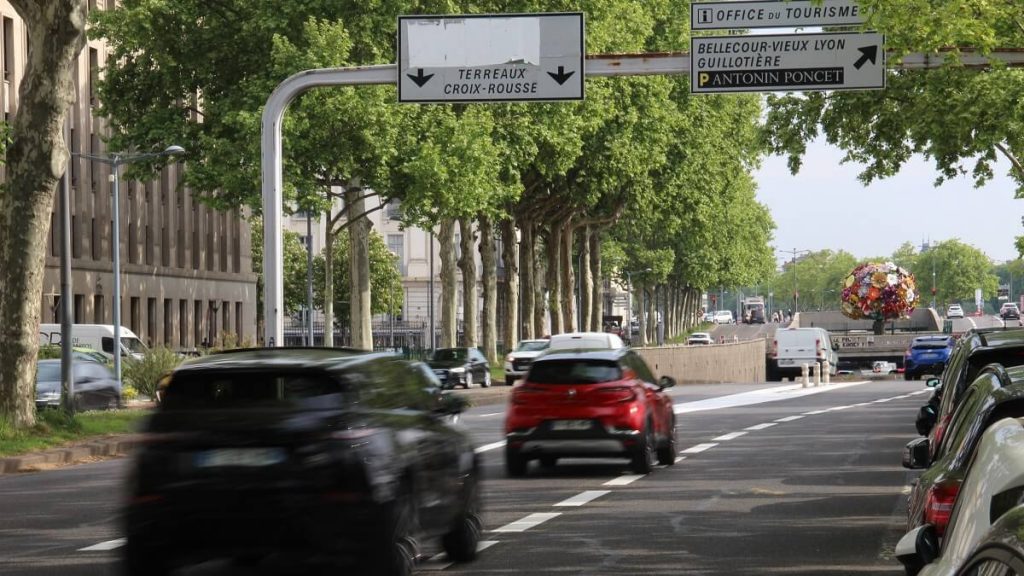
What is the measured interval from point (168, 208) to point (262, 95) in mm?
34183

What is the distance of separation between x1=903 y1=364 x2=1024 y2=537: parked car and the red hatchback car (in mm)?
10265

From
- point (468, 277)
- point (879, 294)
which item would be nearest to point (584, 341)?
point (468, 277)

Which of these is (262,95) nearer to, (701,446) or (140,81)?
(140,81)

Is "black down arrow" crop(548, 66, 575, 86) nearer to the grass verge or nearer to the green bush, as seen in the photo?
the grass verge

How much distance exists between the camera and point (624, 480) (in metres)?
19.4

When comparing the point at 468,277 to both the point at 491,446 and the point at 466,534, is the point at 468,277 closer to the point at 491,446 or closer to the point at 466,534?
the point at 491,446

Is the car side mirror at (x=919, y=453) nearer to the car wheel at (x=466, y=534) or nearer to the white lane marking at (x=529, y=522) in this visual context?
the car wheel at (x=466, y=534)

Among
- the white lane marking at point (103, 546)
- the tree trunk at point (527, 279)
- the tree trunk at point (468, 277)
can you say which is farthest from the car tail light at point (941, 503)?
the tree trunk at point (527, 279)

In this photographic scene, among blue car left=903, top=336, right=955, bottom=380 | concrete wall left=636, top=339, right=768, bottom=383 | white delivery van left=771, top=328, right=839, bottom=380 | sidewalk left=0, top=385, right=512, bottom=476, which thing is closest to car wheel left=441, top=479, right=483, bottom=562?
sidewalk left=0, top=385, right=512, bottom=476

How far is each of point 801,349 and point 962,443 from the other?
65958mm

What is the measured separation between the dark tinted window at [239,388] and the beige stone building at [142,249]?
47128 mm

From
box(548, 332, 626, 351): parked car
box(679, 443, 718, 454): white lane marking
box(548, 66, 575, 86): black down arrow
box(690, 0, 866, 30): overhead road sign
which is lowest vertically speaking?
box(679, 443, 718, 454): white lane marking

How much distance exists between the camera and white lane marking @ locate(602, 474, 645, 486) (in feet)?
61.8

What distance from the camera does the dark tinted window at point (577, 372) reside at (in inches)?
786
